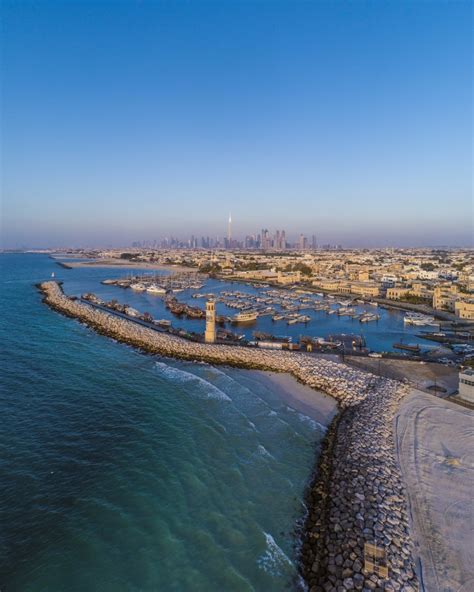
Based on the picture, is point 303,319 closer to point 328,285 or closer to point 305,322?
point 305,322

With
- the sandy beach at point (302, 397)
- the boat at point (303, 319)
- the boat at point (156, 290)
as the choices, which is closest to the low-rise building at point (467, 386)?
the sandy beach at point (302, 397)

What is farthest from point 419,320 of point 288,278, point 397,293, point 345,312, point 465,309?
point 288,278

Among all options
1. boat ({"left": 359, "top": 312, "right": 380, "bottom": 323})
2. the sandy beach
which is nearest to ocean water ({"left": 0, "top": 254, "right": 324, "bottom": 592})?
the sandy beach

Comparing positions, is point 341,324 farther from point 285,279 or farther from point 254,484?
point 285,279

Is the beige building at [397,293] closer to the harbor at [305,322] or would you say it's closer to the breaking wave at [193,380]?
the harbor at [305,322]

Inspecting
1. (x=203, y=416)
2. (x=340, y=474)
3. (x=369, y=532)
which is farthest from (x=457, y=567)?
(x=203, y=416)
